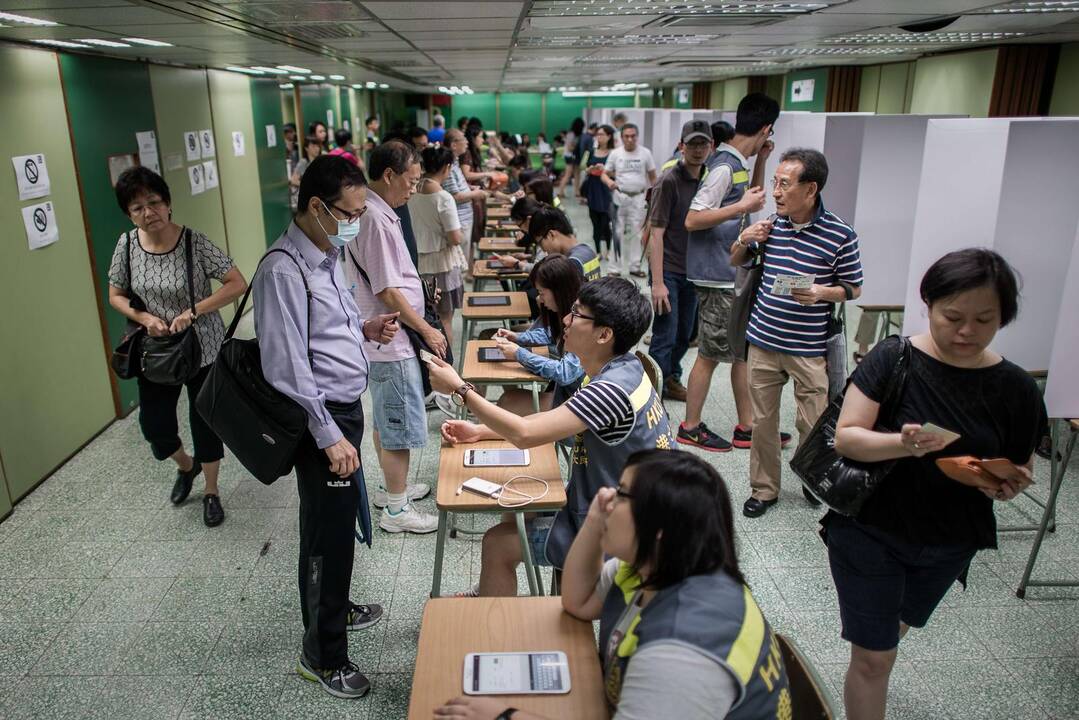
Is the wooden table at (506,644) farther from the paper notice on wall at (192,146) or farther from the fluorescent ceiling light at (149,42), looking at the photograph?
the paper notice on wall at (192,146)

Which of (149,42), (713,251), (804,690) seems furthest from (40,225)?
(804,690)

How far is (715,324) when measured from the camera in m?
4.15

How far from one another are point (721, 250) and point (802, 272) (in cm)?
106

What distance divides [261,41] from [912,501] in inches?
161

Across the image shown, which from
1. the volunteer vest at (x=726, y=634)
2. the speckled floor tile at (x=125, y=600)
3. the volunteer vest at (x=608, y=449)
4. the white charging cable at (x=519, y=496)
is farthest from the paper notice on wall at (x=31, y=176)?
the volunteer vest at (x=726, y=634)

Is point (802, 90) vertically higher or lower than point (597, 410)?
higher

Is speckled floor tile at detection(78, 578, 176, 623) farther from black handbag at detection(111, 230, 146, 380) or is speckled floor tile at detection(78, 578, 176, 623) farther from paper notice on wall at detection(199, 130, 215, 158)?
paper notice on wall at detection(199, 130, 215, 158)

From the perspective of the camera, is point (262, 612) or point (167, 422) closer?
point (262, 612)

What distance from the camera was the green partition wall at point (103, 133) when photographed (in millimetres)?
4348

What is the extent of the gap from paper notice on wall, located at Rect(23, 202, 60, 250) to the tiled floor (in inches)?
51.3

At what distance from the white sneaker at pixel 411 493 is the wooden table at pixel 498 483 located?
1118 mm

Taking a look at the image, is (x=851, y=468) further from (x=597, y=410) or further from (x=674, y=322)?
(x=674, y=322)

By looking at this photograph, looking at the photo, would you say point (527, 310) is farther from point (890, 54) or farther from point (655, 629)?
point (890, 54)

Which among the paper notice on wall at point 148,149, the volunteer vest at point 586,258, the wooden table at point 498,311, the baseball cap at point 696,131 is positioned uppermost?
the baseball cap at point 696,131
